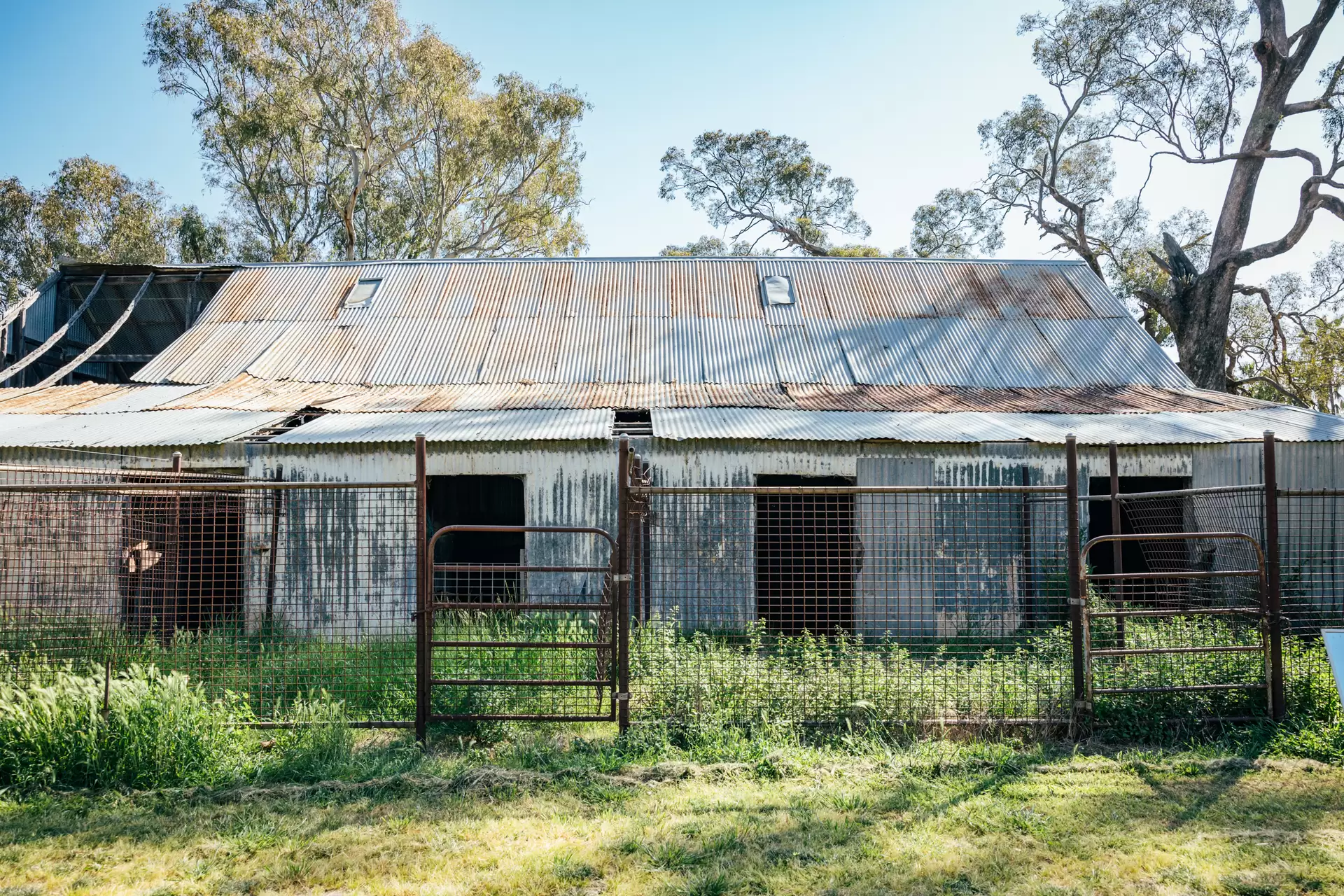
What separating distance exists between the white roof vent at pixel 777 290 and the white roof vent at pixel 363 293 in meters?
7.77

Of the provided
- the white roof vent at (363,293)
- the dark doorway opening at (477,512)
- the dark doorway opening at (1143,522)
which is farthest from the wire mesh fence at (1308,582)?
the white roof vent at (363,293)

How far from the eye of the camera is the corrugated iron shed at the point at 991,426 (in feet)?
36.6

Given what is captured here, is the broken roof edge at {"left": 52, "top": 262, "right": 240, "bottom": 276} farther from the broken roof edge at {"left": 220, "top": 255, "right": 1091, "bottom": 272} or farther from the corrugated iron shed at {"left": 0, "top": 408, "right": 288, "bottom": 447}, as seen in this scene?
the corrugated iron shed at {"left": 0, "top": 408, "right": 288, "bottom": 447}

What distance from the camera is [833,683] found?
6.91m

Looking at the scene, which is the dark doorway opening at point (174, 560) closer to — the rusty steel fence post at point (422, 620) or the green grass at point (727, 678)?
the green grass at point (727, 678)

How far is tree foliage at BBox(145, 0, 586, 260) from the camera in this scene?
1229 inches

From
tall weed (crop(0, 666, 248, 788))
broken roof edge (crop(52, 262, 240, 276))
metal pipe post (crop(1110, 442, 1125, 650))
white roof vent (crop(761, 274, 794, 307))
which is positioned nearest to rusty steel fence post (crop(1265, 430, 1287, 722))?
metal pipe post (crop(1110, 442, 1125, 650))

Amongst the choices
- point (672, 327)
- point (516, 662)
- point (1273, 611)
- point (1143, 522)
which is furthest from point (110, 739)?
point (672, 327)

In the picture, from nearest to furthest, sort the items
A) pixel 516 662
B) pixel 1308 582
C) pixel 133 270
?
pixel 516 662 → pixel 1308 582 → pixel 133 270

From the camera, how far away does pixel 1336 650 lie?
458 cm

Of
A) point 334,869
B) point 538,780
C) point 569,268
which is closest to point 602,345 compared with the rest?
point 569,268

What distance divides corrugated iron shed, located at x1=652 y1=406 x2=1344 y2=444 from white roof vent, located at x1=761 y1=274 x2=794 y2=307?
532cm

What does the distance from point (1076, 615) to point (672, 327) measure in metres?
11.0

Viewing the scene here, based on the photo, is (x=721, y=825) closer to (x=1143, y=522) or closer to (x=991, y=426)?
(x=991, y=426)
